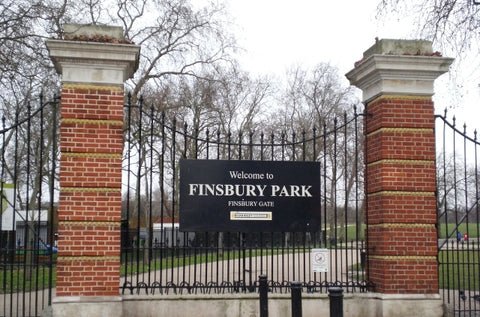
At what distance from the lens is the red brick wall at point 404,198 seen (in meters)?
8.14

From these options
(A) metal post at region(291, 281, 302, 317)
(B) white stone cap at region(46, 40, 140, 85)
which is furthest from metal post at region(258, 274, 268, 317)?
(B) white stone cap at region(46, 40, 140, 85)

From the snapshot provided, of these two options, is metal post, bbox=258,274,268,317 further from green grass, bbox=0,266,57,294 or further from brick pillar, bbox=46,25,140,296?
green grass, bbox=0,266,57,294

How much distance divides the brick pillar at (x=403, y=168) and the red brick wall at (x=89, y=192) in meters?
3.84

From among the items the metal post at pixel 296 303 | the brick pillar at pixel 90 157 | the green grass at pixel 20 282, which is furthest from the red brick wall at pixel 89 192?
the metal post at pixel 296 303

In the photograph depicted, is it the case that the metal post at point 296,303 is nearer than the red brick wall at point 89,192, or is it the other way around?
the metal post at point 296,303

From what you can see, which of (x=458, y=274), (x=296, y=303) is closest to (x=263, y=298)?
(x=296, y=303)

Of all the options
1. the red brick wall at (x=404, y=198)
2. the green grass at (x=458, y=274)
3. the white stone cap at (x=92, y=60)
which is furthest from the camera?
the green grass at (x=458, y=274)

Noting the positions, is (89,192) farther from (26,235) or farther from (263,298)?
(263,298)

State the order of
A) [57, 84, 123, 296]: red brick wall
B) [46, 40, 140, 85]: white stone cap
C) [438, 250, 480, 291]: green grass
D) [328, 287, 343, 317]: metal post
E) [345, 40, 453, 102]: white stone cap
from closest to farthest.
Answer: [328, 287, 343, 317]: metal post < [57, 84, 123, 296]: red brick wall < [46, 40, 140, 85]: white stone cap < [345, 40, 453, 102]: white stone cap < [438, 250, 480, 291]: green grass

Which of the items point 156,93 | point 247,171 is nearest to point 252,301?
point 247,171

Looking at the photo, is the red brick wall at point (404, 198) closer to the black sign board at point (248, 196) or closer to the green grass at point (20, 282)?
the black sign board at point (248, 196)

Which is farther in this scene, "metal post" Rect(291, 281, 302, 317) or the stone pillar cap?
the stone pillar cap

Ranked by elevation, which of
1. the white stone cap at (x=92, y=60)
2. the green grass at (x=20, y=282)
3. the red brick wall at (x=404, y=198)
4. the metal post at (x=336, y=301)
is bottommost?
the green grass at (x=20, y=282)

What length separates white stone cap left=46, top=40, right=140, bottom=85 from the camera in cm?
755
